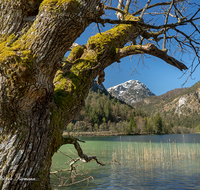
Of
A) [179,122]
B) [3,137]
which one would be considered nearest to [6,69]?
[3,137]

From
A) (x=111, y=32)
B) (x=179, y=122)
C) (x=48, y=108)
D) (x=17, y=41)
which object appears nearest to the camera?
(x=17, y=41)

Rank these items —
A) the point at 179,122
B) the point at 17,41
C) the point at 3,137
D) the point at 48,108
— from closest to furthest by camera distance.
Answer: the point at 3,137 → the point at 17,41 → the point at 48,108 → the point at 179,122

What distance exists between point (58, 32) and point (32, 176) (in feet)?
5.17

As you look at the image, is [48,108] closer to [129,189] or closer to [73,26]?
[73,26]

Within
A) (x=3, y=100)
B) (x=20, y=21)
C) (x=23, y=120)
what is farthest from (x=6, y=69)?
(x=20, y=21)

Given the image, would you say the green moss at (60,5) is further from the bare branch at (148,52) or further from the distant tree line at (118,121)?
the distant tree line at (118,121)

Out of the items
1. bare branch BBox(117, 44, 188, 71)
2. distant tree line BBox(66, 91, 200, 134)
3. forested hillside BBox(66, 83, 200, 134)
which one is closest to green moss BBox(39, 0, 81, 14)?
bare branch BBox(117, 44, 188, 71)

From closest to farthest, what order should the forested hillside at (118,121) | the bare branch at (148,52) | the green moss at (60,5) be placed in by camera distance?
the green moss at (60,5), the bare branch at (148,52), the forested hillside at (118,121)

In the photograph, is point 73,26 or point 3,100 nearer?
point 3,100

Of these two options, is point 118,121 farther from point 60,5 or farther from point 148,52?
point 60,5

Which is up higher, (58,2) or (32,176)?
(58,2)

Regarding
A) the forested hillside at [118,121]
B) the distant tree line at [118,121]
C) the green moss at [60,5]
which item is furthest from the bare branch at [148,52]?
the distant tree line at [118,121]

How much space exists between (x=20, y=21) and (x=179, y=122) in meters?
182

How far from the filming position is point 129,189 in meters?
8.38
